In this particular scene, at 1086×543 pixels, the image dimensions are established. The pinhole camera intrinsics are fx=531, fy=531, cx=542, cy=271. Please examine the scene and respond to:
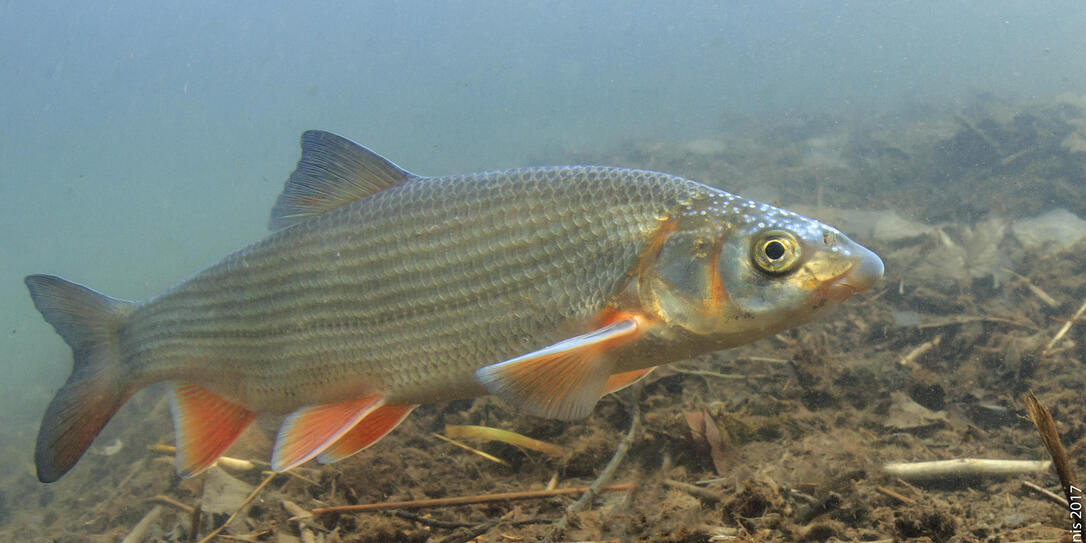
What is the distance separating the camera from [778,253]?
2.01 metres

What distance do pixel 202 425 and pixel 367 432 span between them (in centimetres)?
113

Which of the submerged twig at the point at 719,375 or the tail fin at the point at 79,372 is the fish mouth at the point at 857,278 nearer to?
the submerged twig at the point at 719,375

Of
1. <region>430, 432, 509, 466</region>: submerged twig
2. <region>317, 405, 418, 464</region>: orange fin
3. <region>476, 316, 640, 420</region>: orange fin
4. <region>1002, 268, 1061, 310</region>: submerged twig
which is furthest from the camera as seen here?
<region>1002, 268, 1061, 310</region>: submerged twig

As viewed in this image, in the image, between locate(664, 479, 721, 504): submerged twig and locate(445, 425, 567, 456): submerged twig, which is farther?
locate(445, 425, 567, 456): submerged twig

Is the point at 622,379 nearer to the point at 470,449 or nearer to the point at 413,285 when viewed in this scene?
the point at 413,285

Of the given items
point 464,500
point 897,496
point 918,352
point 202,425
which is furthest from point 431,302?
point 918,352

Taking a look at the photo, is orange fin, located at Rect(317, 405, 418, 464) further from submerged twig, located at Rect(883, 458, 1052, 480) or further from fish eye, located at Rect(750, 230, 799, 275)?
submerged twig, located at Rect(883, 458, 1052, 480)

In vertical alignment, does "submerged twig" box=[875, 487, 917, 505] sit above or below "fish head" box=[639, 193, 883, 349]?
below

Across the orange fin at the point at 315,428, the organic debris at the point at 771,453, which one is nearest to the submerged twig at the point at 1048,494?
the organic debris at the point at 771,453

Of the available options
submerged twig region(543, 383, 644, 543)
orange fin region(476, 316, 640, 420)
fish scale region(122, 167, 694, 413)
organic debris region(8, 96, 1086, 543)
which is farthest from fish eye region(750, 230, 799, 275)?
submerged twig region(543, 383, 644, 543)

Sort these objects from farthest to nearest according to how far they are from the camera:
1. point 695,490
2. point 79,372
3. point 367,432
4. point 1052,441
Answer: point 79,372 < point 367,432 < point 695,490 < point 1052,441

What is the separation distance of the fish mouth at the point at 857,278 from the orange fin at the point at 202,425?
3002 millimetres

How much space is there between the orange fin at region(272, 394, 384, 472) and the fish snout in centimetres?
204

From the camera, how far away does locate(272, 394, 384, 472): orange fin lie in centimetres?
248
